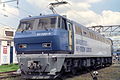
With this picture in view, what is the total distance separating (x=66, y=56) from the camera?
1377 centimetres

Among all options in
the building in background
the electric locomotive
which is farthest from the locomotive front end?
the building in background

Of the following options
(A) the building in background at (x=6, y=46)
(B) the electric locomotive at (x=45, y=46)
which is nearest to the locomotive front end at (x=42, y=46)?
(B) the electric locomotive at (x=45, y=46)

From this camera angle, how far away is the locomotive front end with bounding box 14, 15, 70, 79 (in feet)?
42.2

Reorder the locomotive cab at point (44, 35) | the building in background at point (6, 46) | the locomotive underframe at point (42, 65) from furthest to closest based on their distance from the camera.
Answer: the building in background at point (6, 46), the locomotive cab at point (44, 35), the locomotive underframe at point (42, 65)

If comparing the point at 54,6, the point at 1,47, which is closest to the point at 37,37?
the point at 54,6

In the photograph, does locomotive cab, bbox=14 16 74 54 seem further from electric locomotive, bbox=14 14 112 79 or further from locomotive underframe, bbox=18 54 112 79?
locomotive underframe, bbox=18 54 112 79

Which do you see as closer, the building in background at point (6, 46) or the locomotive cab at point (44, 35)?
the locomotive cab at point (44, 35)

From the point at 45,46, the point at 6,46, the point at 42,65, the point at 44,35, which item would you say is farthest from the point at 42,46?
the point at 6,46

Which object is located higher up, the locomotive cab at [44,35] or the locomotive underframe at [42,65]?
the locomotive cab at [44,35]

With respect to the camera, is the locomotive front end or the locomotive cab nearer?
the locomotive front end

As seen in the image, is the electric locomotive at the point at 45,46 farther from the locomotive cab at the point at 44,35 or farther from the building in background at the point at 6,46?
the building in background at the point at 6,46

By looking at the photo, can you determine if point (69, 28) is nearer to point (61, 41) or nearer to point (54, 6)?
point (61, 41)

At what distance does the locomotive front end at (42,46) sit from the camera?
12867mm

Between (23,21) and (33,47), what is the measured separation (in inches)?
80.6
